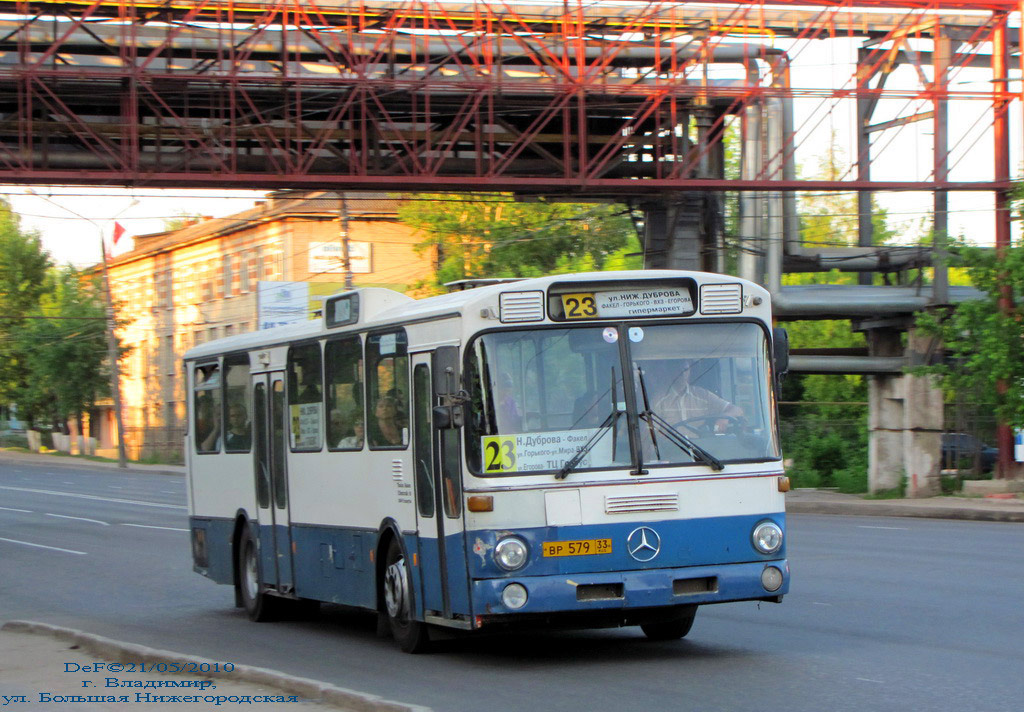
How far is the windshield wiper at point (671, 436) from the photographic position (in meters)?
9.47

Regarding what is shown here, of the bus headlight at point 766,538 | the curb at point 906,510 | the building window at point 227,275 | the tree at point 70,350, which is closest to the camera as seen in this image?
the bus headlight at point 766,538

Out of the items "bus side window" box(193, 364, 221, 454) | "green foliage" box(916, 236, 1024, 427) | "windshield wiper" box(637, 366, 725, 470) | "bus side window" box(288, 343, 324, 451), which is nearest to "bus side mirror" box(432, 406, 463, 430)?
"windshield wiper" box(637, 366, 725, 470)

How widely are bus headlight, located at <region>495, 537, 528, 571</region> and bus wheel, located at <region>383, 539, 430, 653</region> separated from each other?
1319mm

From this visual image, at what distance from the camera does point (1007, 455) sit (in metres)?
29.2

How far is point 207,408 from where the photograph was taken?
15148 millimetres

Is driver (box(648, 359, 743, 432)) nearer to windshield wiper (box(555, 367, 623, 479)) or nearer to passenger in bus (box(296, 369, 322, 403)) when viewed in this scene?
windshield wiper (box(555, 367, 623, 479))

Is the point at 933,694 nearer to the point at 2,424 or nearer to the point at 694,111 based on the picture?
the point at 694,111

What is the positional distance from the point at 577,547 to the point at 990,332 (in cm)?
1965

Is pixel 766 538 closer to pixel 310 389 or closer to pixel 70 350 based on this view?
pixel 310 389

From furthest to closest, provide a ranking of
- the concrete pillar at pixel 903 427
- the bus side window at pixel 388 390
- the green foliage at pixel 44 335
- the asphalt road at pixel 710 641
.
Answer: the green foliage at pixel 44 335 < the concrete pillar at pixel 903 427 < the bus side window at pixel 388 390 < the asphalt road at pixel 710 641

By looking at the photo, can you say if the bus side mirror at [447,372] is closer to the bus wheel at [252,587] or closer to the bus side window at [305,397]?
the bus side window at [305,397]

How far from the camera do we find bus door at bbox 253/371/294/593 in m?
12.9

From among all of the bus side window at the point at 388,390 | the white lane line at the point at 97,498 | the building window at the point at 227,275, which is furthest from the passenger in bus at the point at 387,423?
the building window at the point at 227,275

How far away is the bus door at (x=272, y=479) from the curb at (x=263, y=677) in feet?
7.18
